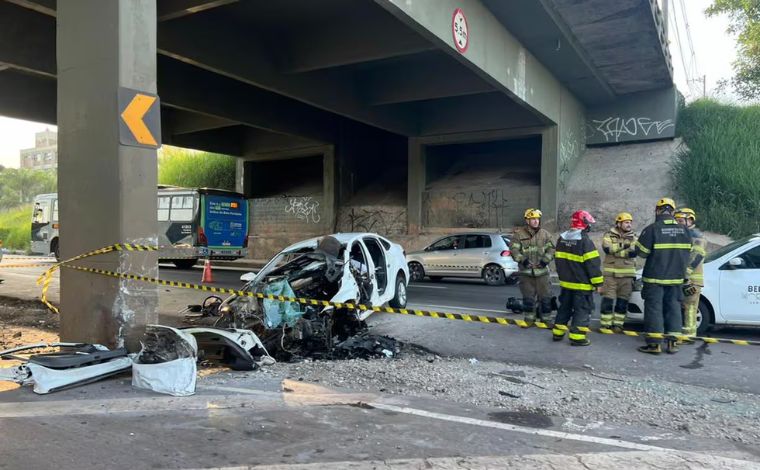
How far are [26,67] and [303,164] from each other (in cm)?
1718

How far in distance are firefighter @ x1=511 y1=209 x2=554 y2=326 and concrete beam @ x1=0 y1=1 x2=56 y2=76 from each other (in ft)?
34.3

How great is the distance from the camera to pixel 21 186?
59.6 m

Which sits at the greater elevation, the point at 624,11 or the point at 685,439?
the point at 624,11

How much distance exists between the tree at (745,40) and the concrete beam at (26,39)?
74.8ft

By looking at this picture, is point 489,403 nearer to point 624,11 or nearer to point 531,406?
point 531,406

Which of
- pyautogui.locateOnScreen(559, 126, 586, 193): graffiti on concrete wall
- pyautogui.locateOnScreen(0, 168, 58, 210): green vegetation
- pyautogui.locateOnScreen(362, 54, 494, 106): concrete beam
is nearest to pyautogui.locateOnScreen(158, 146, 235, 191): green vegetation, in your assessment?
pyautogui.locateOnScreen(362, 54, 494, 106): concrete beam

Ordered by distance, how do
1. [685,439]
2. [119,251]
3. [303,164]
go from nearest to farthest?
[685,439] → [119,251] → [303,164]

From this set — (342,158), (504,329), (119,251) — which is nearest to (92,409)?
(119,251)

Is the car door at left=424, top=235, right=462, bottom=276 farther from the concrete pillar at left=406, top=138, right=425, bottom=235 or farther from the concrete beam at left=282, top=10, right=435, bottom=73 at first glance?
the concrete pillar at left=406, top=138, right=425, bottom=235

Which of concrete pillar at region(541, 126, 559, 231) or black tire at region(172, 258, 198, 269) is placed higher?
concrete pillar at region(541, 126, 559, 231)

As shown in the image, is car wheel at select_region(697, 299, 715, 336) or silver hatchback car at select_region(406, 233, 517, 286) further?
silver hatchback car at select_region(406, 233, 517, 286)

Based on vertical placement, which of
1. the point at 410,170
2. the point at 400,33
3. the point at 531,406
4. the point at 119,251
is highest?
the point at 400,33

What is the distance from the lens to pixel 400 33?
11750mm

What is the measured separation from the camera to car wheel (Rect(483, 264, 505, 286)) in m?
13.9
